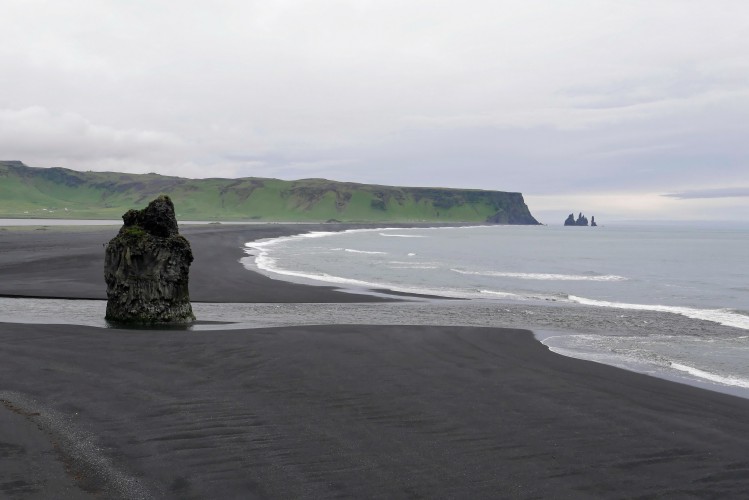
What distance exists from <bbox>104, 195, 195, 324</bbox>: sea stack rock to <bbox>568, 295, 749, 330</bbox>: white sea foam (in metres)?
21.4

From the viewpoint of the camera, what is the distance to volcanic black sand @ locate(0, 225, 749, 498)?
7.96 m

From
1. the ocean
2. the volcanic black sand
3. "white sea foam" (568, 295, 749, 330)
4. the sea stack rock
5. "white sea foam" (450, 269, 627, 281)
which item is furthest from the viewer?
"white sea foam" (450, 269, 627, 281)

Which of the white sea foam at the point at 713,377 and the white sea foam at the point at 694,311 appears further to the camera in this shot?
the white sea foam at the point at 694,311

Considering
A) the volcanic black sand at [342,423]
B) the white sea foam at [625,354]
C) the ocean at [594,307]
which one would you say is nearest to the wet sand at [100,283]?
the ocean at [594,307]

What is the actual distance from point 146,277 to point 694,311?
2570 centimetres

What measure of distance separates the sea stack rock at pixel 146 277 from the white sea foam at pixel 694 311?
70.3ft

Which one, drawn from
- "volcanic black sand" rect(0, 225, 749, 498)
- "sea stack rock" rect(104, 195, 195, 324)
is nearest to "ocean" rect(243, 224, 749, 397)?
"volcanic black sand" rect(0, 225, 749, 498)

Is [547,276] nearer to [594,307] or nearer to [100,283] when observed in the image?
[594,307]

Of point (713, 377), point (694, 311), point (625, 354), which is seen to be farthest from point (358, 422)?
point (694, 311)

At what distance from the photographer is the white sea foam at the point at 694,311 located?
26.4 metres

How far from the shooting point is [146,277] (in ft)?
67.0

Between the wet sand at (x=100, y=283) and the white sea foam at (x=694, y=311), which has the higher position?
the white sea foam at (x=694, y=311)

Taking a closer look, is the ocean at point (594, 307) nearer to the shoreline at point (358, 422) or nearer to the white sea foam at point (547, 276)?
the white sea foam at point (547, 276)

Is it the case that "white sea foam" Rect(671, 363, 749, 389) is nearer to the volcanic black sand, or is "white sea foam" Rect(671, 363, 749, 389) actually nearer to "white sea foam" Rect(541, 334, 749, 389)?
"white sea foam" Rect(541, 334, 749, 389)
